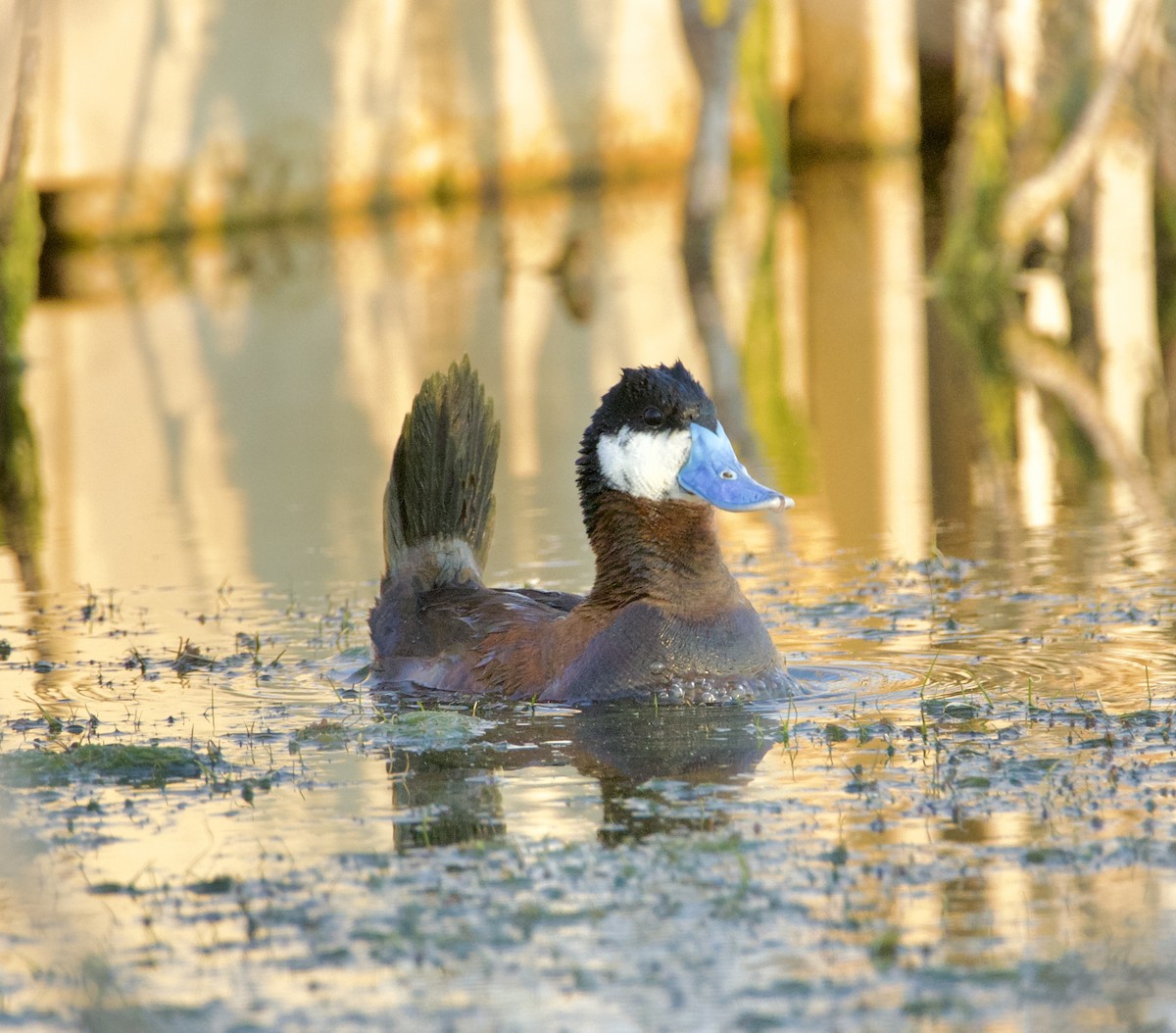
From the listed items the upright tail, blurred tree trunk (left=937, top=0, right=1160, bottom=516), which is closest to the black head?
the upright tail

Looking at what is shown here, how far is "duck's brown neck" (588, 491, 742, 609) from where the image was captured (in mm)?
6344

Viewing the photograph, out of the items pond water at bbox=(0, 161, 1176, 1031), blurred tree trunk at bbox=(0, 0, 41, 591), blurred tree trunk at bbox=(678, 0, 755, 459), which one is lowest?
pond water at bbox=(0, 161, 1176, 1031)

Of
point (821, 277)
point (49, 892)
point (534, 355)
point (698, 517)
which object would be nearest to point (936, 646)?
point (698, 517)

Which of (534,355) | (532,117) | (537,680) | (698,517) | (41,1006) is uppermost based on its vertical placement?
(532,117)

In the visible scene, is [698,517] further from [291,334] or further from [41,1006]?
[291,334]

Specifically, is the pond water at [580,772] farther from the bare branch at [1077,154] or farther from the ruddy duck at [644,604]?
the bare branch at [1077,154]

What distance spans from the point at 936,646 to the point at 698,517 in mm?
1066

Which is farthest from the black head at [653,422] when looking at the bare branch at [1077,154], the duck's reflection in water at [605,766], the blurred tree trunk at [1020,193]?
the bare branch at [1077,154]

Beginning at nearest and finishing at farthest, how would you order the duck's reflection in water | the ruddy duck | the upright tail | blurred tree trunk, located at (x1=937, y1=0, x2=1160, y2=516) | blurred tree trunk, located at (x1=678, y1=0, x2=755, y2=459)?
1. the duck's reflection in water
2. the ruddy duck
3. the upright tail
4. blurred tree trunk, located at (x1=937, y1=0, x2=1160, y2=516)
5. blurred tree trunk, located at (x1=678, y1=0, x2=755, y2=459)

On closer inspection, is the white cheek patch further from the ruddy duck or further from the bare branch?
the bare branch

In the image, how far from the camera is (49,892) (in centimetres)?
476

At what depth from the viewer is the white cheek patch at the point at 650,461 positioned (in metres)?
6.34

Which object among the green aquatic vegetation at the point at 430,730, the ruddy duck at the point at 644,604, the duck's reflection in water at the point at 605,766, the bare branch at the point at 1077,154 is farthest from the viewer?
the bare branch at the point at 1077,154

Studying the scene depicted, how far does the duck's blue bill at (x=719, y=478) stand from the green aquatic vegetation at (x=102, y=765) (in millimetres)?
1544
